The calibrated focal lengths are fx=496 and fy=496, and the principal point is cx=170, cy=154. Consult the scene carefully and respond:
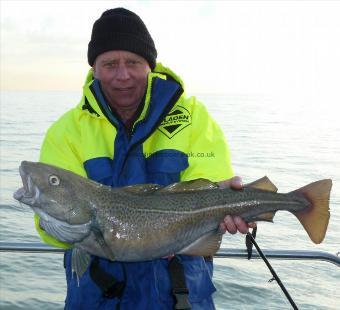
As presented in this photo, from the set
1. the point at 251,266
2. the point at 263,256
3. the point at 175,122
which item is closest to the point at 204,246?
the point at 263,256

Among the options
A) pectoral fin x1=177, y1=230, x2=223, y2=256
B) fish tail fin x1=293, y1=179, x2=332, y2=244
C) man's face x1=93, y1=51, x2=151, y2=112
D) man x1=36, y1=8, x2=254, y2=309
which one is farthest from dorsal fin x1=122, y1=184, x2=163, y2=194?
fish tail fin x1=293, y1=179, x2=332, y2=244

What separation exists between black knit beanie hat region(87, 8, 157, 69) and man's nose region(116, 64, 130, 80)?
20 cm

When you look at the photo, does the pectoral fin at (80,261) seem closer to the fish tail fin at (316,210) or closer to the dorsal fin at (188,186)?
the dorsal fin at (188,186)

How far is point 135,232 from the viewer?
3.40 meters

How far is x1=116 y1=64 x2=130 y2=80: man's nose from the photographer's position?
3873 mm

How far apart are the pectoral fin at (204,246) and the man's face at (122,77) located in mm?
1237

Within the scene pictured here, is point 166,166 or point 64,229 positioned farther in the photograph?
point 166,166

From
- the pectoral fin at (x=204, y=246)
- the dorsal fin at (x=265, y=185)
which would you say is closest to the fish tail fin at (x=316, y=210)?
the dorsal fin at (x=265, y=185)

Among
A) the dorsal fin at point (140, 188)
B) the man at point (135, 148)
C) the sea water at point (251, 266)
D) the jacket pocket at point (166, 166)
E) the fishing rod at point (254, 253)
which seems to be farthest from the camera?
the sea water at point (251, 266)

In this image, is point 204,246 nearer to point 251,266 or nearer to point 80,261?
point 80,261

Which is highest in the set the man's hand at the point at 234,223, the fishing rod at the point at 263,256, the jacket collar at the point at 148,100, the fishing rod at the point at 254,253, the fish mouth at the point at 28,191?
the jacket collar at the point at 148,100

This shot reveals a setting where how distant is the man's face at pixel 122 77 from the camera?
3.92m

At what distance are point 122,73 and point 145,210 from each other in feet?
3.68

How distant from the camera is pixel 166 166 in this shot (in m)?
3.82
